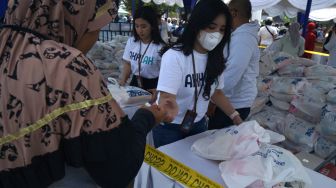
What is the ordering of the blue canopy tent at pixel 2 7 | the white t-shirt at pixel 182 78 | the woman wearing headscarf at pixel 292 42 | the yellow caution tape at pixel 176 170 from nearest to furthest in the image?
the blue canopy tent at pixel 2 7 → the yellow caution tape at pixel 176 170 → the white t-shirt at pixel 182 78 → the woman wearing headscarf at pixel 292 42

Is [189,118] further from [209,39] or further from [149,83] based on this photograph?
[149,83]

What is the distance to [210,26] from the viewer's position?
1.67 meters

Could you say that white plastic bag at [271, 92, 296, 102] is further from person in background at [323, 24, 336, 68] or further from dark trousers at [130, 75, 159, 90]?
person in background at [323, 24, 336, 68]

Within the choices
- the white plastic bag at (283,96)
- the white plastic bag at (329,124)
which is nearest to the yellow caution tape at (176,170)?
the white plastic bag at (329,124)

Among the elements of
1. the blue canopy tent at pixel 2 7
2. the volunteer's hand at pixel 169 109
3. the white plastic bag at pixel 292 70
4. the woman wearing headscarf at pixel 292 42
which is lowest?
the white plastic bag at pixel 292 70

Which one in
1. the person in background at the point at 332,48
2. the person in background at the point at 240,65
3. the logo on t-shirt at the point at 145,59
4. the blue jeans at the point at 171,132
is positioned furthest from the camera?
the person in background at the point at 332,48

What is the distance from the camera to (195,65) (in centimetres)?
166

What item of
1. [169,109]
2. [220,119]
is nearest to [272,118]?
[220,119]

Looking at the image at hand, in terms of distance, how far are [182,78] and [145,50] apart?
128cm

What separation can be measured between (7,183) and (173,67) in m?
1.01

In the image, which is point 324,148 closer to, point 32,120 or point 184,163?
point 184,163

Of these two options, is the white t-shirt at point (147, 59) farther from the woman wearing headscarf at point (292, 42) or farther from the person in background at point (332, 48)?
the person in background at point (332, 48)

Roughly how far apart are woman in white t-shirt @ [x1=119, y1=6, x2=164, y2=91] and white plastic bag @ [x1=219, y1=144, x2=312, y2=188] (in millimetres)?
1639

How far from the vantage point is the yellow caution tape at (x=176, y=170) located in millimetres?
1206
